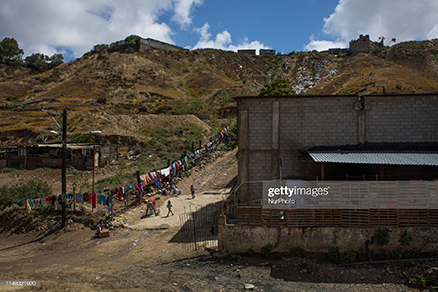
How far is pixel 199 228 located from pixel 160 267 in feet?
15.2

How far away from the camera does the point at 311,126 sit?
1565 cm

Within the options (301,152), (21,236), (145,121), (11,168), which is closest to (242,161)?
(301,152)

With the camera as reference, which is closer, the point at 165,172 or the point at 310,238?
the point at 310,238

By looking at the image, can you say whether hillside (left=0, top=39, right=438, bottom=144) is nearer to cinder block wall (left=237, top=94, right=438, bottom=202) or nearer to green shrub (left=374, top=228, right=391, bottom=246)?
cinder block wall (left=237, top=94, right=438, bottom=202)

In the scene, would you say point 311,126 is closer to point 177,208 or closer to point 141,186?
point 177,208

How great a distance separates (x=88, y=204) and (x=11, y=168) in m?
16.6

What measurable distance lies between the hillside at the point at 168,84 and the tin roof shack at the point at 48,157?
24.9 ft

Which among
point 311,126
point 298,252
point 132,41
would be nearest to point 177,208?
point 298,252

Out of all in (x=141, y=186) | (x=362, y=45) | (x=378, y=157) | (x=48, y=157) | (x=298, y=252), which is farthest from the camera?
(x=362, y=45)

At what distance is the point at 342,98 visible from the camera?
15547 mm

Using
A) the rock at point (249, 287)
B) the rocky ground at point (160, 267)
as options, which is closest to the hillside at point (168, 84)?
the rocky ground at point (160, 267)

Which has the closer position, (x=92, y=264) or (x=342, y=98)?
(x=92, y=264)

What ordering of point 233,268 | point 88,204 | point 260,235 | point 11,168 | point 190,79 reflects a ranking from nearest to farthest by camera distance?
point 233,268, point 260,235, point 88,204, point 11,168, point 190,79

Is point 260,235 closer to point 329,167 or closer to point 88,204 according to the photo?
point 329,167
